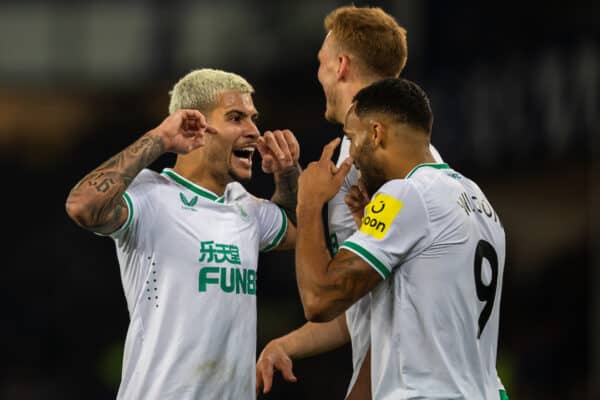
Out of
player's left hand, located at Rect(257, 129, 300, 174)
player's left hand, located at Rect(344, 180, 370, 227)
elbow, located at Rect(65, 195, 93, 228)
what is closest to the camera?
elbow, located at Rect(65, 195, 93, 228)

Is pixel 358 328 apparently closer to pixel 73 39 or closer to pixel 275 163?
pixel 275 163

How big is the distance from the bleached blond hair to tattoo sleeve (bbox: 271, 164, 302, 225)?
0.46m

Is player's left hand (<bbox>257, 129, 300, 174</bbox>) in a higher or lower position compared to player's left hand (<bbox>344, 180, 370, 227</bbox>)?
higher

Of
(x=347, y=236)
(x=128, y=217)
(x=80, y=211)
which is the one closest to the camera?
(x=80, y=211)

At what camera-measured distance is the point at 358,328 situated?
4.60 m

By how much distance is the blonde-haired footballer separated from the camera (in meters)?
4.37

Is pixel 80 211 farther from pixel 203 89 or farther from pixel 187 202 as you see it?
pixel 203 89

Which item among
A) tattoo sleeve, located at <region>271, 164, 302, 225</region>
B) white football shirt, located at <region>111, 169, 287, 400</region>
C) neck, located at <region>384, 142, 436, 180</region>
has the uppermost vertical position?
neck, located at <region>384, 142, 436, 180</region>

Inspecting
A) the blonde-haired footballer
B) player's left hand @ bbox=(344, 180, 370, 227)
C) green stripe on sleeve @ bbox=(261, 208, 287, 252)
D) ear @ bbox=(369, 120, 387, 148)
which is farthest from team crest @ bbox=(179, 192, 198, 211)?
ear @ bbox=(369, 120, 387, 148)

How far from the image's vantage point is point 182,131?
4516mm

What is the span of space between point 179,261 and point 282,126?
988cm

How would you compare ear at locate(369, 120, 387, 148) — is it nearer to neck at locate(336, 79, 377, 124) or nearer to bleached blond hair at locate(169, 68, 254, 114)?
neck at locate(336, 79, 377, 124)

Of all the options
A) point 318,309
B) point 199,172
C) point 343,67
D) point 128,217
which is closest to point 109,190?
point 128,217

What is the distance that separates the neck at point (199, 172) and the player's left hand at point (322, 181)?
640 millimetres
